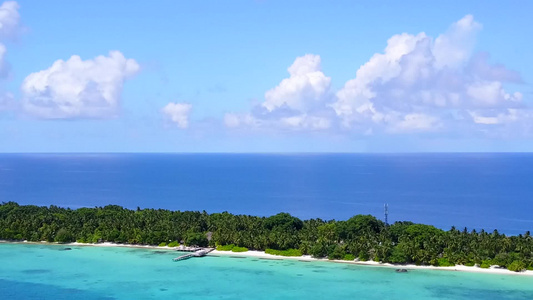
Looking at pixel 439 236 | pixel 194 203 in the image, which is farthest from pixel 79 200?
pixel 439 236

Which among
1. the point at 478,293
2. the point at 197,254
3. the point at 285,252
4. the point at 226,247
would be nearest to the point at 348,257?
the point at 285,252

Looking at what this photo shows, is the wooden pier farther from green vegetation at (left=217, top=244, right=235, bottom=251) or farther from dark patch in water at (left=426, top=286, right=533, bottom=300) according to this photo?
dark patch in water at (left=426, top=286, right=533, bottom=300)

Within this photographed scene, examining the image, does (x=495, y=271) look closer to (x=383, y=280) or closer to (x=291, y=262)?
(x=383, y=280)

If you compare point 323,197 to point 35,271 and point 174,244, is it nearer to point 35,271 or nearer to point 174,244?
point 174,244

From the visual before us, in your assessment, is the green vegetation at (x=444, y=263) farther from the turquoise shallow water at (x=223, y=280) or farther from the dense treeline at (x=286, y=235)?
the turquoise shallow water at (x=223, y=280)

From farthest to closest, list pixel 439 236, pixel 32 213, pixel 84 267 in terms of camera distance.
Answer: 1. pixel 32 213
2. pixel 439 236
3. pixel 84 267

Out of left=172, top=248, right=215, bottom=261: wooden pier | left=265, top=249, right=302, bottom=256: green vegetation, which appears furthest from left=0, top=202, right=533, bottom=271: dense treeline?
left=172, top=248, right=215, bottom=261: wooden pier
